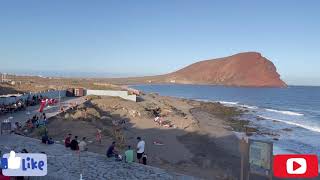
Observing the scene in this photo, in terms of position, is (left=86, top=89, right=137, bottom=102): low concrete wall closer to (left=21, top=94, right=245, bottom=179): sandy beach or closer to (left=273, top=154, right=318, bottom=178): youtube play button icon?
(left=21, top=94, right=245, bottom=179): sandy beach

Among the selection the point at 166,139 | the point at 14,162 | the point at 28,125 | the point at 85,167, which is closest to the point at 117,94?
the point at 166,139

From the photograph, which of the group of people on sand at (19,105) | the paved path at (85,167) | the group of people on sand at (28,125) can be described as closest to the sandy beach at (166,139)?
the group of people on sand at (28,125)

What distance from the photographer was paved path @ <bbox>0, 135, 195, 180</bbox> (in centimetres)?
1395

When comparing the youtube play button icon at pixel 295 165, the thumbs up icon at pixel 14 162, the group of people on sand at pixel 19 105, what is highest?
the thumbs up icon at pixel 14 162

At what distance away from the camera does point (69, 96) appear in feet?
161

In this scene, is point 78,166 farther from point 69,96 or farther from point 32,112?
point 69,96

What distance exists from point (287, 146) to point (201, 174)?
47.1 ft

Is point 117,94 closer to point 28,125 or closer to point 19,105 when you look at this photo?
point 19,105

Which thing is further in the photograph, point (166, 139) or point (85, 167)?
point (166, 139)

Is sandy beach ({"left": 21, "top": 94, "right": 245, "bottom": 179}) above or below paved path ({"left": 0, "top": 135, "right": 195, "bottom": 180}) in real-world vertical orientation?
below

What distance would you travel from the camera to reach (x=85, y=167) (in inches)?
585

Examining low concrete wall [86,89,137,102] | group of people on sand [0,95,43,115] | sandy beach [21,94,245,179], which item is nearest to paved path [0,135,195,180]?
sandy beach [21,94,245,179]

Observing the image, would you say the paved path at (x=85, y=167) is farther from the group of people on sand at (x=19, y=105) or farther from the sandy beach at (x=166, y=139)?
the group of people on sand at (x=19, y=105)

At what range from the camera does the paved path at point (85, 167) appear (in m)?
13.9
